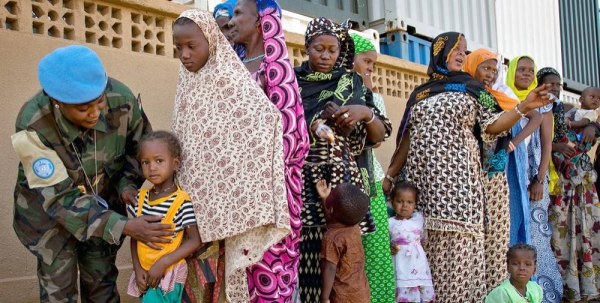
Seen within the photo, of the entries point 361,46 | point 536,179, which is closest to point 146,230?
point 361,46

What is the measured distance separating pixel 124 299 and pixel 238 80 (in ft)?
6.12

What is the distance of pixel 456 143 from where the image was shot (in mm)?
3822

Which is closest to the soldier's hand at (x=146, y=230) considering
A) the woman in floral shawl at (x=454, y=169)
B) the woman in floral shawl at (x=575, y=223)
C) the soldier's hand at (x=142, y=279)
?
the soldier's hand at (x=142, y=279)

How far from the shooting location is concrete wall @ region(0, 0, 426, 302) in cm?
339

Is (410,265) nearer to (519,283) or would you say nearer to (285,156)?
(519,283)

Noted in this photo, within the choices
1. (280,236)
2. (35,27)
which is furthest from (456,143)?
(35,27)

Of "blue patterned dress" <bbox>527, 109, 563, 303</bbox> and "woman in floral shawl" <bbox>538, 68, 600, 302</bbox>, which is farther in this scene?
"woman in floral shawl" <bbox>538, 68, 600, 302</bbox>

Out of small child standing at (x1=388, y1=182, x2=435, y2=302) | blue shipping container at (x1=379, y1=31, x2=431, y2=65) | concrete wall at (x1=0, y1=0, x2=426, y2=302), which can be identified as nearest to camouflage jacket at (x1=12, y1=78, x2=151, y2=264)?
concrete wall at (x1=0, y1=0, x2=426, y2=302)

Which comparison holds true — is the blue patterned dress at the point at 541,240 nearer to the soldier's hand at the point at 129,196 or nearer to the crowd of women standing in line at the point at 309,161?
the crowd of women standing in line at the point at 309,161

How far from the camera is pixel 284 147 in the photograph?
2.75 m

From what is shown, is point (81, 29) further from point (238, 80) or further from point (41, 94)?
point (238, 80)

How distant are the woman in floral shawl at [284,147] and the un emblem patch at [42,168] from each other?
0.94 m

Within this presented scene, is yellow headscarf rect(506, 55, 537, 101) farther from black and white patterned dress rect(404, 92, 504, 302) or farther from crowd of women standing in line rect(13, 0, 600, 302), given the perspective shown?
black and white patterned dress rect(404, 92, 504, 302)

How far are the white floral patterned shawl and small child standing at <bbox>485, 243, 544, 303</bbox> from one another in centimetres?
177
